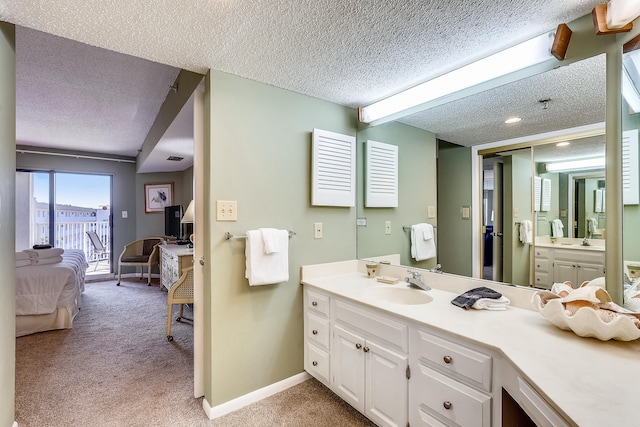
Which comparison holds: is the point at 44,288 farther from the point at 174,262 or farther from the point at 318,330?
the point at 318,330

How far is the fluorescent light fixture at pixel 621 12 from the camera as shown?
3.42 ft

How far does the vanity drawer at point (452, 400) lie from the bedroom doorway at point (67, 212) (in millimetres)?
6111

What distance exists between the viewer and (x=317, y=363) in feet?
6.41

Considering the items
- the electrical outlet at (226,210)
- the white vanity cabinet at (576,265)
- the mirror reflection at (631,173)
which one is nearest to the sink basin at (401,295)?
the white vanity cabinet at (576,265)

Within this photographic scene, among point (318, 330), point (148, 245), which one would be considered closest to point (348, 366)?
point (318, 330)

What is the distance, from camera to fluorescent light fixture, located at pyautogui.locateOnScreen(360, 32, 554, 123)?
1368 millimetres

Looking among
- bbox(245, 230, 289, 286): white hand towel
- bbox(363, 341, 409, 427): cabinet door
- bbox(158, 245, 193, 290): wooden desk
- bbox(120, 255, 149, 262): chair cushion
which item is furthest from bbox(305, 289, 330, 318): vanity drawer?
bbox(120, 255, 149, 262): chair cushion

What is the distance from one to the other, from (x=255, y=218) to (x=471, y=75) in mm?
1504

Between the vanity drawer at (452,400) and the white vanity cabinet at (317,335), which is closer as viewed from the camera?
the vanity drawer at (452,400)

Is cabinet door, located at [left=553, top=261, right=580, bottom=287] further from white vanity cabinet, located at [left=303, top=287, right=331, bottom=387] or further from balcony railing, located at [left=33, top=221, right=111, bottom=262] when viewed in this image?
balcony railing, located at [left=33, top=221, right=111, bottom=262]

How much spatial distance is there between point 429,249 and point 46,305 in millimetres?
3671

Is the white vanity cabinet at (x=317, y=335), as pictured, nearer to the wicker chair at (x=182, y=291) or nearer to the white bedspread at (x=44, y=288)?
the wicker chair at (x=182, y=291)

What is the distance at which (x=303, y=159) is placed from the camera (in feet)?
6.87

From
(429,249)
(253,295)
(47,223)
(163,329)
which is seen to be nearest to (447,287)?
(429,249)
